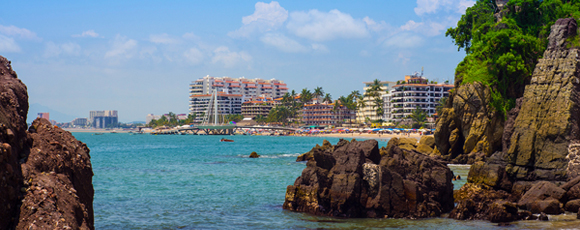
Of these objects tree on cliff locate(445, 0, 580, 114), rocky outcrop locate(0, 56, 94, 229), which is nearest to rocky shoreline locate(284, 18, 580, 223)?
tree on cliff locate(445, 0, 580, 114)

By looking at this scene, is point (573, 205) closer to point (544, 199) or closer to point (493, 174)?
point (544, 199)

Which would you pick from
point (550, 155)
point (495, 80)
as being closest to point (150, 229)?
point (550, 155)

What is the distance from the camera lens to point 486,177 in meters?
25.4

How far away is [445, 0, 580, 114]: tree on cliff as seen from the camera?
40625mm

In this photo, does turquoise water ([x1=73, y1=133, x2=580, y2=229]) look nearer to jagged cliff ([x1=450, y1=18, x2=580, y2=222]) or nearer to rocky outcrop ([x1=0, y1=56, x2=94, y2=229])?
jagged cliff ([x1=450, y1=18, x2=580, y2=222])

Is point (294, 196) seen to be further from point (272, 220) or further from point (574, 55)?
point (574, 55)

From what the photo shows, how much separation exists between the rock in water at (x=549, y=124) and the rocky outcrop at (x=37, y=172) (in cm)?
2455

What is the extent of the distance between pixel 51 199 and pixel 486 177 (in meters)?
23.6

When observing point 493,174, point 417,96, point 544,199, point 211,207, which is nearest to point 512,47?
point 493,174

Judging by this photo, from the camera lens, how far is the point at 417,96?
164 metres

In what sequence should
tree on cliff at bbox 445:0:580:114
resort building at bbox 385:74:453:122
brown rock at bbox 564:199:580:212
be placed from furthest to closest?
1. resort building at bbox 385:74:453:122
2. tree on cliff at bbox 445:0:580:114
3. brown rock at bbox 564:199:580:212

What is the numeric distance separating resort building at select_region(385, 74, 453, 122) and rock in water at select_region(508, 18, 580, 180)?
134 metres

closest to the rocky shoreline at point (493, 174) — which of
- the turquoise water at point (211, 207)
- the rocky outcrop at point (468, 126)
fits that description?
the turquoise water at point (211, 207)

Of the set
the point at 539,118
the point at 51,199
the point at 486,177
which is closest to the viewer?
the point at 51,199
